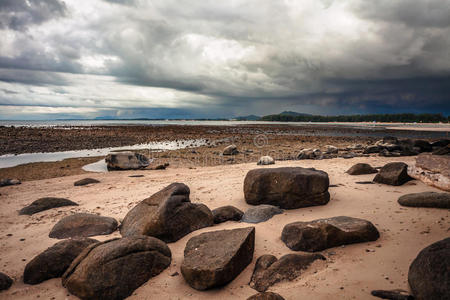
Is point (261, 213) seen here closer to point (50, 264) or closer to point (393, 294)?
point (393, 294)

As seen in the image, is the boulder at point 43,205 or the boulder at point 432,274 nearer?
the boulder at point 432,274

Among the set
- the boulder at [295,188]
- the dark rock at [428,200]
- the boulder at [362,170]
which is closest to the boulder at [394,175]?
the boulder at [362,170]

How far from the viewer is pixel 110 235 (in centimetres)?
594

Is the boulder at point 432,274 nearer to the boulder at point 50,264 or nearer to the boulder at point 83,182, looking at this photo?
the boulder at point 50,264

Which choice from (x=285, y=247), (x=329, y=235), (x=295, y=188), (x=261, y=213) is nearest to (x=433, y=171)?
(x=295, y=188)

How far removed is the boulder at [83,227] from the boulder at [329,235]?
4366mm

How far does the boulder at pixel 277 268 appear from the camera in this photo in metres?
3.75

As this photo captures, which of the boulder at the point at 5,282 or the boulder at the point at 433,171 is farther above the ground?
the boulder at the point at 433,171

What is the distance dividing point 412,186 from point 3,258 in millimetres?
10189

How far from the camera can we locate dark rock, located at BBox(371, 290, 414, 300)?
9.59 ft

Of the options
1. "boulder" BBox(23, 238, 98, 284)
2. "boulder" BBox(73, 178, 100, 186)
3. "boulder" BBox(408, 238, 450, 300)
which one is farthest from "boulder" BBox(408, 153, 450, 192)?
"boulder" BBox(73, 178, 100, 186)

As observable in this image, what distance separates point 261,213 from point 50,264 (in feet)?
14.2

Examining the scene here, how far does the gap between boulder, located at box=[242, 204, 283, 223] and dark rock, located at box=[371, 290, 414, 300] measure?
118 inches

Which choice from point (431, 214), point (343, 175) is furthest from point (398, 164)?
point (431, 214)
